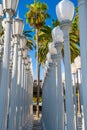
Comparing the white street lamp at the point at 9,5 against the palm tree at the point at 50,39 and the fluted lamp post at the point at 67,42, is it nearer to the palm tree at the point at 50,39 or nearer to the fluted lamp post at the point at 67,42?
the fluted lamp post at the point at 67,42

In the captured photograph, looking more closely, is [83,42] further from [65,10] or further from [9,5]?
[9,5]

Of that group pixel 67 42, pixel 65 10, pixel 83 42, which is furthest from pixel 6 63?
pixel 83 42

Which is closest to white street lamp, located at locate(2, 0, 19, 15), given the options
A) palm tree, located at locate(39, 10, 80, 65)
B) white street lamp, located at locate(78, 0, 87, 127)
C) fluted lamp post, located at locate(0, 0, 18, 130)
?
fluted lamp post, located at locate(0, 0, 18, 130)

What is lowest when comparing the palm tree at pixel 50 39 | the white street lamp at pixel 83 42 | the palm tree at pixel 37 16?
the white street lamp at pixel 83 42

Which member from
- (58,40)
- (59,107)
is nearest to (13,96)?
(59,107)

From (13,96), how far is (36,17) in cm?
2855

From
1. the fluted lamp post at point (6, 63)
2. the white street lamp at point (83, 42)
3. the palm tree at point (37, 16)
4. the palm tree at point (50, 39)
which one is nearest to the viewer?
the white street lamp at point (83, 42)

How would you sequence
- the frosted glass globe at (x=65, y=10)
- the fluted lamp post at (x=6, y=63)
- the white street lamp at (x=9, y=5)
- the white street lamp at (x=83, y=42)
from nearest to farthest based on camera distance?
the white street lamp at (x=83, y=42), the frosted glass globe at (x=65, y=10), the fluted lamp post at (x=6, y=63), the white street lamp at (x=9, y=5)

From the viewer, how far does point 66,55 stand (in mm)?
4312

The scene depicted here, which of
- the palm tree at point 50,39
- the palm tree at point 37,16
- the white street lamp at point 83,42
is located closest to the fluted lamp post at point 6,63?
the white street lamp at point 83,42

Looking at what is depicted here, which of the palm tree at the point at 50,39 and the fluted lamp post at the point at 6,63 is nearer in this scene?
the fluted lamp post at the point at 6,63

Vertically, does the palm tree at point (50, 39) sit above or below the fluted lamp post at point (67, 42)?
above

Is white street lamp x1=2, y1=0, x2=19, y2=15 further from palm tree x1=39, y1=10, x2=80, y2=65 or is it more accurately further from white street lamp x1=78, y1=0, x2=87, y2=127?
palm tree x1=39, y1=10, x2=80, y2=65

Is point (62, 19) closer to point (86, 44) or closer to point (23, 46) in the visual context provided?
point (86, 44)
